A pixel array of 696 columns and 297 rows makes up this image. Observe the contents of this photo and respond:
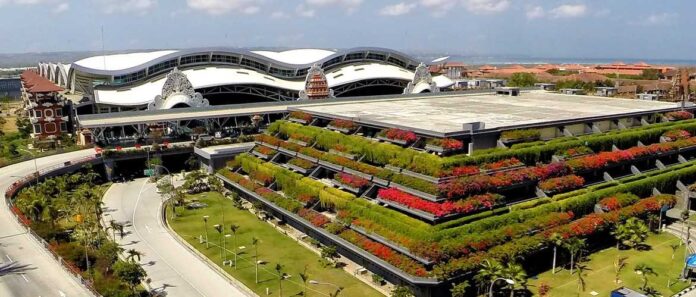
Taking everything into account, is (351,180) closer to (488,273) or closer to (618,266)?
(488,273)

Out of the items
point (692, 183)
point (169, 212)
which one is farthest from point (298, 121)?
point (692, 183)

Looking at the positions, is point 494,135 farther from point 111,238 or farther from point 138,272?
point 111,238

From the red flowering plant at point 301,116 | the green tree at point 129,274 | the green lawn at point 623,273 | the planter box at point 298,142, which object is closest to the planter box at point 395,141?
the planter box at point 298,142

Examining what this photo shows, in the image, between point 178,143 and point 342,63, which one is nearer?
point 178,143

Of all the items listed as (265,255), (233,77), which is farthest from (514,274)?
(233,77)

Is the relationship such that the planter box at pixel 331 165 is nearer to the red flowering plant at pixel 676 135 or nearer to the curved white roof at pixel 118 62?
the red flowering plant at pixel 676 135

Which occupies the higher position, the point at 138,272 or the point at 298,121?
the point at 298,121

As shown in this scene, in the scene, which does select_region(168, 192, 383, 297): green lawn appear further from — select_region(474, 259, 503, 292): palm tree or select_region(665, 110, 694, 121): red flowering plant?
select_region(665, 110, 694, 121): red flowering plant
